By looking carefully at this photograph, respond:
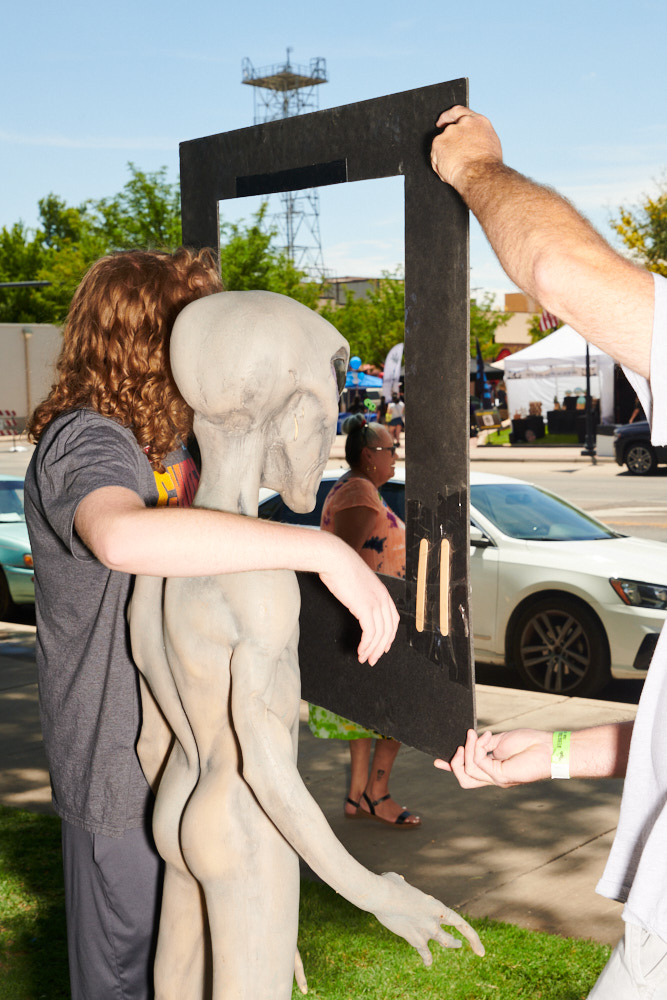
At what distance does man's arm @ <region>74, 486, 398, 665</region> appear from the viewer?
1.72 meters

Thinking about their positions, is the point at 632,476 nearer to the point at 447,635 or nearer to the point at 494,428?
the point at 494,428

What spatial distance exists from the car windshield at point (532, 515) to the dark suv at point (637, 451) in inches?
552

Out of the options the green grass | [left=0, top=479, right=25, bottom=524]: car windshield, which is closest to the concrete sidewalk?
the green grass

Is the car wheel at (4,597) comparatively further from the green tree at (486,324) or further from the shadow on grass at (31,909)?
the green tree at (486,324)

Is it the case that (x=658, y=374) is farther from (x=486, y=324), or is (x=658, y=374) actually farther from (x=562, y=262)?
(x=486, y=324)

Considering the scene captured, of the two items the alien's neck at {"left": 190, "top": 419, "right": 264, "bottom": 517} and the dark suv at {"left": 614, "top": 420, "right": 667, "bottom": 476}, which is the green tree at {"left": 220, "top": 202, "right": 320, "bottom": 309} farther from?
the alien's neck at {"left": 190, "top": 419, "right": 264, "bottom": 517}

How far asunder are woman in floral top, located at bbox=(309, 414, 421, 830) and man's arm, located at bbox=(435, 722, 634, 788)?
42cm

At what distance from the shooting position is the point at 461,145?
193 centimetres

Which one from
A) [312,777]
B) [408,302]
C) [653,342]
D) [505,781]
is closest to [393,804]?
[312,777]

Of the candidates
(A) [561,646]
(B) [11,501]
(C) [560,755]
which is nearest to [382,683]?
(C) [560,755]

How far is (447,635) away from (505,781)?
332 mm

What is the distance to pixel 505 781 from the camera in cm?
214

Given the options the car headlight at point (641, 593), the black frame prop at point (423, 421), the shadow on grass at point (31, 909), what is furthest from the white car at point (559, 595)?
the black frame prop at point (423, 421)

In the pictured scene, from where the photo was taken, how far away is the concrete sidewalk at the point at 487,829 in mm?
4035
